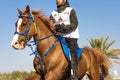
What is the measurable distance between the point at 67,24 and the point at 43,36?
0.89m

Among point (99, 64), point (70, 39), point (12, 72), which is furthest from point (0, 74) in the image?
point (70, 39)

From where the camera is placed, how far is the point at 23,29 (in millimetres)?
9508

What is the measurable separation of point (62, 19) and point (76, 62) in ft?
4.57

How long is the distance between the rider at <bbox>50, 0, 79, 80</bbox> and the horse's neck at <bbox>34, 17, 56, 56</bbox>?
32cm

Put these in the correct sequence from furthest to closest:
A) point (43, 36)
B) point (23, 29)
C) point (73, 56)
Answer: point (73, 56), point (43, 36), point (23, 29)

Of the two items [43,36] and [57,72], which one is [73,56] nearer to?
[57,72]

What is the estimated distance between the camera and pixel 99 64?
13.4 meters

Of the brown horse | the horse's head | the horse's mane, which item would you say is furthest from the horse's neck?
the horse's head

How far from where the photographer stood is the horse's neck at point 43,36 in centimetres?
1005

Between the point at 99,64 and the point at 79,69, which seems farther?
the point at 99,64

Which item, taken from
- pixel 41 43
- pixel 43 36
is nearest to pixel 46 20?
pixel 43 36

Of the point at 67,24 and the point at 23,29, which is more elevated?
the point at 67,24

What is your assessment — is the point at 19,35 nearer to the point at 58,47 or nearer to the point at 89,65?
the point at 58,47

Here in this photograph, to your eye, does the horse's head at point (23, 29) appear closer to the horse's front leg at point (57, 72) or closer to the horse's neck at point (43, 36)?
the horse's neck at point (43, 36)
